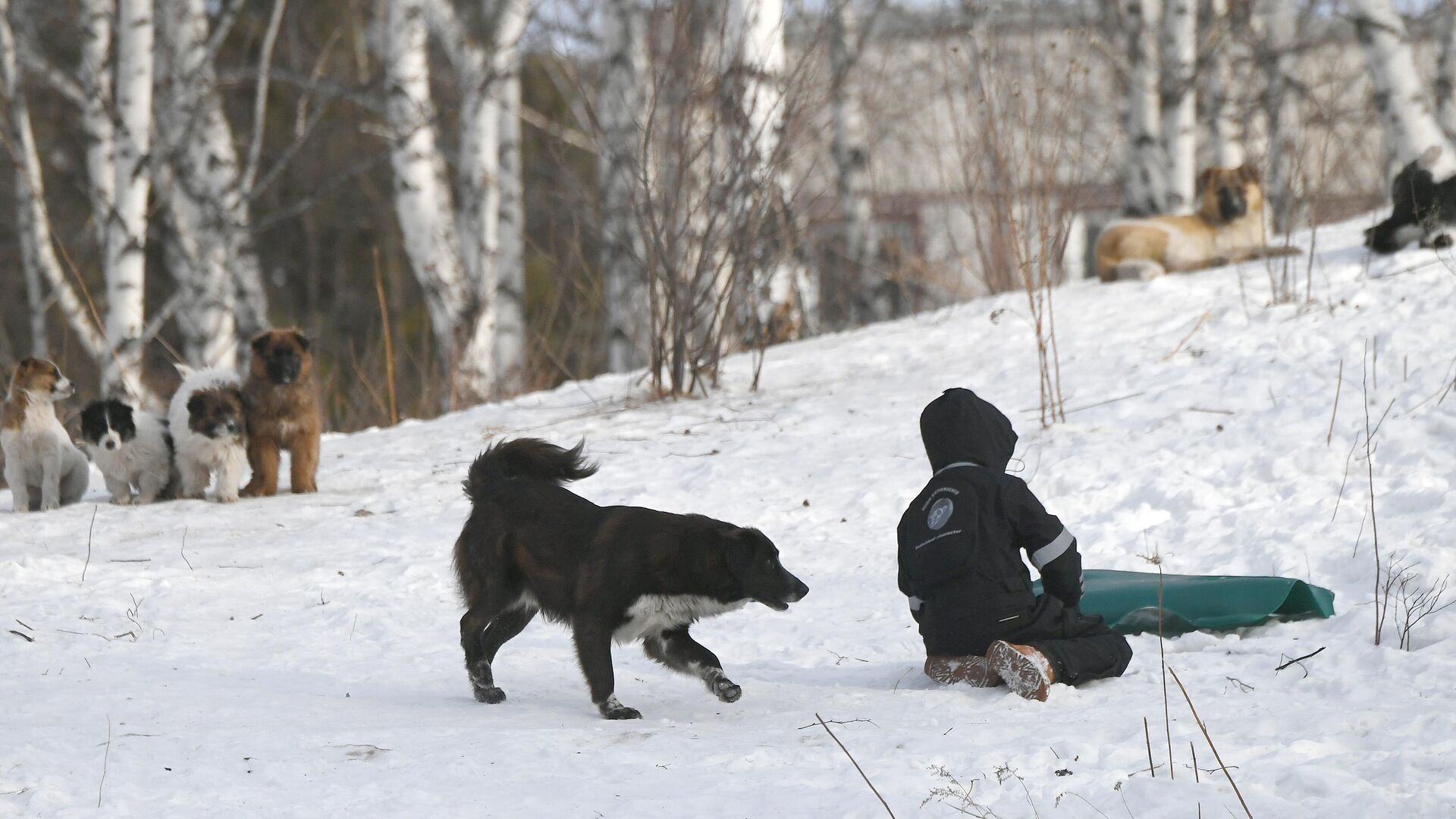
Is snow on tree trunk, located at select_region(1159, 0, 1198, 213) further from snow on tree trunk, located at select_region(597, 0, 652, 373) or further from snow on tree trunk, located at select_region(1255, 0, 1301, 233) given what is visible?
snow on tree trunk, located at select_region(597, 0, 652, 373)

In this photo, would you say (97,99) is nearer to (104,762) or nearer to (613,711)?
(104,762)

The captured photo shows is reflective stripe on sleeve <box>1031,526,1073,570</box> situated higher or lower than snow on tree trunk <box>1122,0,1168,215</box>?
lower

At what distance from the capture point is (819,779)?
4.08 metres

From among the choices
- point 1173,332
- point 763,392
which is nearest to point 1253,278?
point 1173,332

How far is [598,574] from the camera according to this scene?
5.00 meters

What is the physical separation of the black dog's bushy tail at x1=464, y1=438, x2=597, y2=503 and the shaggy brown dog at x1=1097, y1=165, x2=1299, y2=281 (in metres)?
8.67

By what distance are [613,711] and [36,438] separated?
19.1ft

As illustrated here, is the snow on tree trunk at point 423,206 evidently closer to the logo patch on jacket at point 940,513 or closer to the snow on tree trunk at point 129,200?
the snow on tree trunk at point 129,200

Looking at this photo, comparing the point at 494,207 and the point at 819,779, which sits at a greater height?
the point at 494,207

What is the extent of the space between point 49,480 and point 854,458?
5.40 meters

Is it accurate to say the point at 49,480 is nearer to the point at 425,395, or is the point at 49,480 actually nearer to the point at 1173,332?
the point at 425,395

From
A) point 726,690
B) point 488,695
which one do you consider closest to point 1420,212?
point 726,690

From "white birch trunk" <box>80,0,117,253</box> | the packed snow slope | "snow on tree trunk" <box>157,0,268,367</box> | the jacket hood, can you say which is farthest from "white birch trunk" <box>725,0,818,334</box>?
"white birch trunk" <box>80,0,117,253</box>

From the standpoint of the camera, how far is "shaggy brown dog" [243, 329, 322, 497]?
9.04 m
